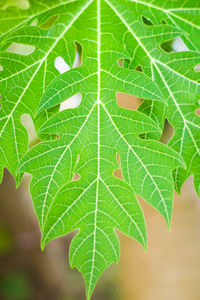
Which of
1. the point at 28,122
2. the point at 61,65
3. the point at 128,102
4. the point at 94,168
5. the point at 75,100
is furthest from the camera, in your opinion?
the point at 128,102

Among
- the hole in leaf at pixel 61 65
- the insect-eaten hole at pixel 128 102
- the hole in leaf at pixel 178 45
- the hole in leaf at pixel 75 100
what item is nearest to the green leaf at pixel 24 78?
the hole in leaf at pixel 61 65

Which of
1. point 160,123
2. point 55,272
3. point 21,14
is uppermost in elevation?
point 21,14

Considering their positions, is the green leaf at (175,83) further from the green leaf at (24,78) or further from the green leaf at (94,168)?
the green leaf at (24,78)

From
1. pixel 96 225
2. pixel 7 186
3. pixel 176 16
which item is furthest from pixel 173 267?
pixel 7 186

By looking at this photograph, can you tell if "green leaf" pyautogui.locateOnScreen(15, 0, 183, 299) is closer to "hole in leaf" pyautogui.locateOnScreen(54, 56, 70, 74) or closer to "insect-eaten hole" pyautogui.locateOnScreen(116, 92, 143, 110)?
"hole in leaf" pyautogui.locateOnScreen(54, 56, 70, 74)

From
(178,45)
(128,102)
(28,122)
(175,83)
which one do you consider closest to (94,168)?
(175,83)

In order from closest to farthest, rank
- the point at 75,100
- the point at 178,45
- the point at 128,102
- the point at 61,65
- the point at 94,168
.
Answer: the point at 94,168, the point at 61,65, the point at 178,45, the point at 75,100, the point at 128,102

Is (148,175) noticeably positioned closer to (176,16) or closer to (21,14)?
(176,16)

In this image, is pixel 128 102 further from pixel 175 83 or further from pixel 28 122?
pixel 175 83

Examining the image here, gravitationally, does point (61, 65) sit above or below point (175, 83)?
above
